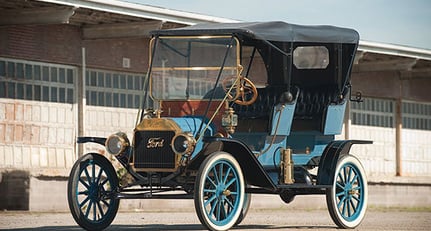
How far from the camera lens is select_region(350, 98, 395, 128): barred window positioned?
29.0 metres

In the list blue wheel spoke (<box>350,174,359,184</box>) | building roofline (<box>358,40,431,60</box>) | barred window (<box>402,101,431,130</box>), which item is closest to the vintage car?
blue wheel spoke (<box>350,174,359,184</box>)

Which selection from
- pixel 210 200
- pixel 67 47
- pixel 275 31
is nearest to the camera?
pixel 210 200

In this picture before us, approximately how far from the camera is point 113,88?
72.5ft

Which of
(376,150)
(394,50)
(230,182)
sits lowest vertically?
(376,150)

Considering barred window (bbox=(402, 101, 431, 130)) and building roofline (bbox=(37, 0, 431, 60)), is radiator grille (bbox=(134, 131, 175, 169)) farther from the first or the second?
barred window (bbox=(402, 101, 431, 130))

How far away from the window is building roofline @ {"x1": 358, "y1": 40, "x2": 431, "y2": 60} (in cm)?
1061

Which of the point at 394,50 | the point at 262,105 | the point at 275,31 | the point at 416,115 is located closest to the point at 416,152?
the point at 416,115

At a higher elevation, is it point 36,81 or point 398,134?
point 36,81

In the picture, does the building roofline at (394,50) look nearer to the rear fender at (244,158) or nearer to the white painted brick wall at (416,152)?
the white painted brick wall at (416,152)

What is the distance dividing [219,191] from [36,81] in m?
9.47

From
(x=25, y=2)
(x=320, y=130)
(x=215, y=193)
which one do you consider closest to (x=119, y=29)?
(x=25, y=2)

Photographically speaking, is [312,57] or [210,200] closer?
[210,200]

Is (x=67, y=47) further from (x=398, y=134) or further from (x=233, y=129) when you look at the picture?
(x=398, y=134)

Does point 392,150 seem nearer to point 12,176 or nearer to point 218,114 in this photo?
point 12,176
